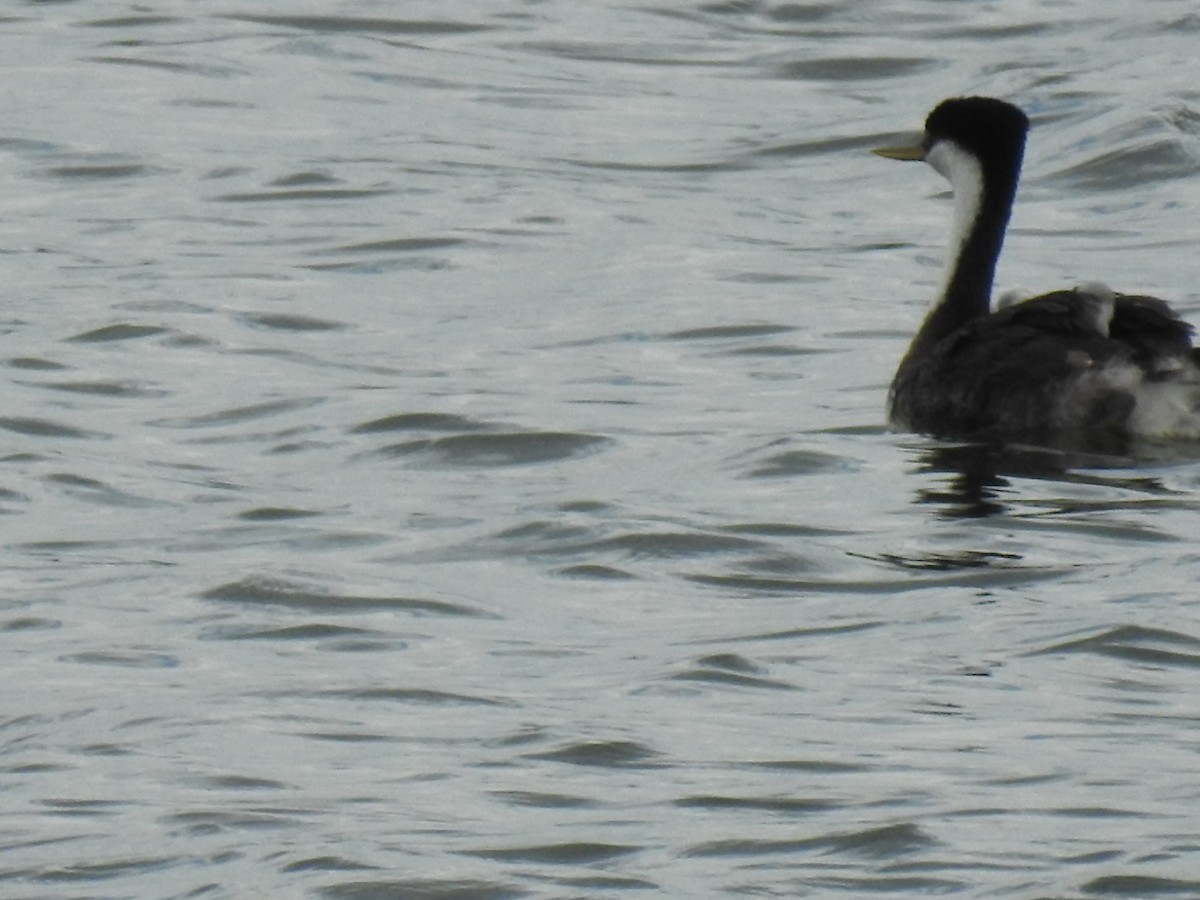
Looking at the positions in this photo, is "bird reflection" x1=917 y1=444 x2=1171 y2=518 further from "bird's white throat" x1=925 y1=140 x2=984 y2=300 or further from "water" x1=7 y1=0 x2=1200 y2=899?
"bird's white throat" x1=925 y1=140 x2=984 y2=300

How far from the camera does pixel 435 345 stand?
1255 centimetres

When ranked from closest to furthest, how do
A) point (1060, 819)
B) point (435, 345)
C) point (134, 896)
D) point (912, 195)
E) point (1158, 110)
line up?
1. point (134, 896)
2. point (1060, 819)
3. point (435, 345)
4. point (912, 195)
5. point (1158, 110)

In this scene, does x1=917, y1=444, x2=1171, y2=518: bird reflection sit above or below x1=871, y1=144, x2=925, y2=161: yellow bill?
below

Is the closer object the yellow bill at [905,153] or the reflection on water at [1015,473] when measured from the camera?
the reflection on water at [1015,473]

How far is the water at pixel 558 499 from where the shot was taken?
257 inches

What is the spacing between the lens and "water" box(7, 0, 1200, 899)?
21.5ft

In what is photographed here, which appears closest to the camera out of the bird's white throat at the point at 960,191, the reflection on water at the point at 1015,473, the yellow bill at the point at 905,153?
the reflection on water at the point at 1015,473

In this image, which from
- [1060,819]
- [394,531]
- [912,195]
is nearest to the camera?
[1060,819]

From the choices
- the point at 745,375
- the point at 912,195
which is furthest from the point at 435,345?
the point at 912,195

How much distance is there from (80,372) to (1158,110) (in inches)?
286

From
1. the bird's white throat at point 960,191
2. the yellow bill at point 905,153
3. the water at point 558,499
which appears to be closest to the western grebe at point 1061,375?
the water at point 558,499

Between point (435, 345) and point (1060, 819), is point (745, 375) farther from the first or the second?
point (1060, 819)

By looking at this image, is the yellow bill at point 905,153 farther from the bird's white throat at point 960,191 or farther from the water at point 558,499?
the water at point 558,499

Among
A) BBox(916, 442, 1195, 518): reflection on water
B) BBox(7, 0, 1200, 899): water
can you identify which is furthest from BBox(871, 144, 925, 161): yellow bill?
BBox(916, 442, 1195, 518): reflection on water
